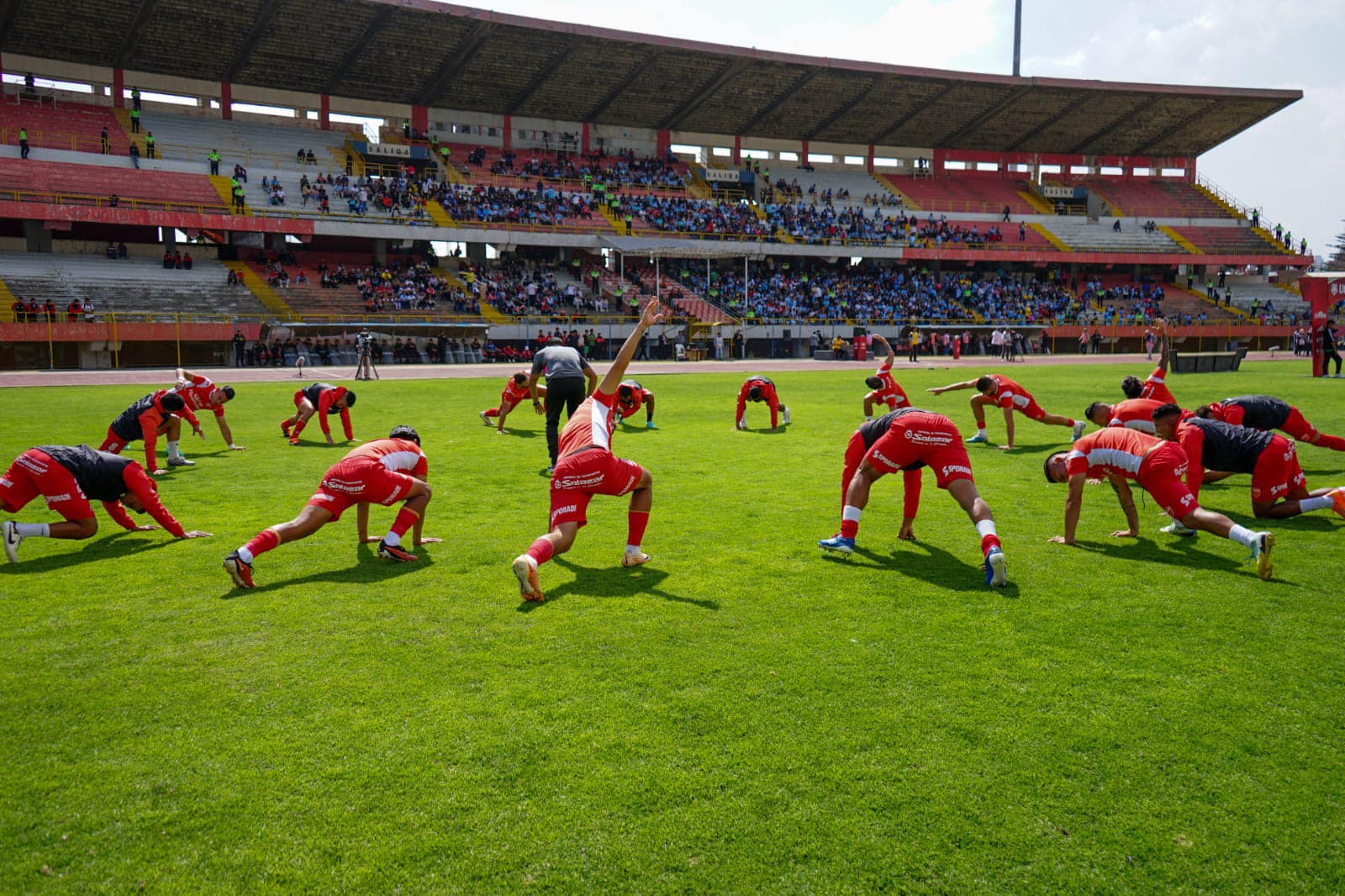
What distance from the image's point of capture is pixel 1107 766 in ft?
12.9

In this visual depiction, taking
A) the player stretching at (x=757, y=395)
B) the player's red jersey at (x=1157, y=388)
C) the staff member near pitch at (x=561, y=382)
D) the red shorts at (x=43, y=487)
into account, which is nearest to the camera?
the red shorts at (x=43, y=487)

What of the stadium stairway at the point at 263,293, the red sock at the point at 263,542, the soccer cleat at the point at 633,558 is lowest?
the soccer cleat at the point at 633,558

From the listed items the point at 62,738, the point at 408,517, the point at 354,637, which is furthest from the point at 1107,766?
the point at 408,517

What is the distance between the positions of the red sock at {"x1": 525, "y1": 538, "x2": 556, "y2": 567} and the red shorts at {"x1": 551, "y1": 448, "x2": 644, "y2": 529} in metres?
0.23

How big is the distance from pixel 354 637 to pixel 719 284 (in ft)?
158

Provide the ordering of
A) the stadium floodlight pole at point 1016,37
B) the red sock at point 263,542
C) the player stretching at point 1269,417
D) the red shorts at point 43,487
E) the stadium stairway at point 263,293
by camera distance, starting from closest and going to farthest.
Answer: the red sock at point 263,542 → the red shorts at point 43,487 → the player stretching at point 1269,417 → the stadium stairway at point 263,293 → the stadium floodlight pole at point 1016,37

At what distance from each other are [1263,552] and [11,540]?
1019cm

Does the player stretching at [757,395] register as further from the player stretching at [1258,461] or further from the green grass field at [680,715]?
the player stretching at [1258,461]

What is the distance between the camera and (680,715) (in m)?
4.40

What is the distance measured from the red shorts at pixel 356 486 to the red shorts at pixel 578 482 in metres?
1.59

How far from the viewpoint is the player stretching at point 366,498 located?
6.61 m

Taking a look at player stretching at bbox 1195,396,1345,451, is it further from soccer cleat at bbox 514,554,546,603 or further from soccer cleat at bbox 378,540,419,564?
soccer cleat at bbox 378,540,419,564

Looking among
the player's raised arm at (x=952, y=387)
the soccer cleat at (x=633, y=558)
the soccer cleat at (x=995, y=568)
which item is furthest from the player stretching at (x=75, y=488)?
the player's raised arm at (x=952, y=387)

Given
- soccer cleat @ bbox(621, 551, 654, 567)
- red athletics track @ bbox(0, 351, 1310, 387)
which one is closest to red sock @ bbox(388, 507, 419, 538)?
soccer cleat @ bbox(621, 551, 654, 567)
